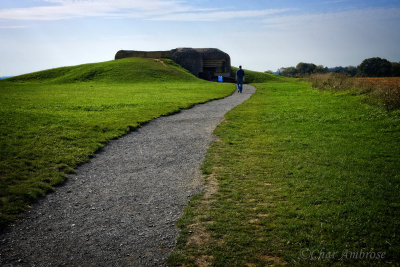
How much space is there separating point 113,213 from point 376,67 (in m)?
93.2

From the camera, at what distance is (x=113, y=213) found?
19.6 ft

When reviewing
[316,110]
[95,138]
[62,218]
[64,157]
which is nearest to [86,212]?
[62,218]

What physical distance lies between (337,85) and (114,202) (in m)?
28.6

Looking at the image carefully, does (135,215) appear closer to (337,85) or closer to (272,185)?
(272,185)

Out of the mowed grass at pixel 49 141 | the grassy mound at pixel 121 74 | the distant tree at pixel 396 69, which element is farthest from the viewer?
the distant tree at pixel 396 69

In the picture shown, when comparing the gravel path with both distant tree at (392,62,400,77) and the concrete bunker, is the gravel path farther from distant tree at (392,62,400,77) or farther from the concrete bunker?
distant tree at (392,62,400,77)

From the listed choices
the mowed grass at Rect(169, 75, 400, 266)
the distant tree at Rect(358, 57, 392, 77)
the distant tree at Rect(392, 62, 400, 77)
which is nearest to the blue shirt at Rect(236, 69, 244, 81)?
the mowed grass at Rect(169, 75, 400, 266)

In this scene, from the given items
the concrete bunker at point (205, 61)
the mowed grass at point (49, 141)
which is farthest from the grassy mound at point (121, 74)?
the mowed grass at point (49, 141)

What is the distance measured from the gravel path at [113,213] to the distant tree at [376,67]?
85.0 metres

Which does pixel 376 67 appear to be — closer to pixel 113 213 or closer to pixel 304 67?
pixel 304 67

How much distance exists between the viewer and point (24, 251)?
15.5 ft

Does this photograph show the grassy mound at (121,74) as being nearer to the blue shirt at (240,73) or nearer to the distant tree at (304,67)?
the blue shirt at (240,73)

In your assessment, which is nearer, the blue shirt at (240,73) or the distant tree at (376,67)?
the blue shirt at (240,73)

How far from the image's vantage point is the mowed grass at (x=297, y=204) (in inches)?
182
